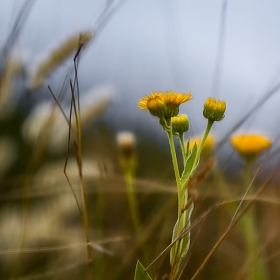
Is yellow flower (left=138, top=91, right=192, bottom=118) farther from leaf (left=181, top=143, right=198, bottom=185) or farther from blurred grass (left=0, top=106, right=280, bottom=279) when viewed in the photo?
blurred grass (left=0, top=106, right=280, bottom=279)

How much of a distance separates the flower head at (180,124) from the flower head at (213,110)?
0.07 feet

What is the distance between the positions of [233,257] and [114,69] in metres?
0.66

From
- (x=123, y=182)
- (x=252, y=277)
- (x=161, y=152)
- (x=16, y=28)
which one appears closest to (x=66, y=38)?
(x=16, y=28)

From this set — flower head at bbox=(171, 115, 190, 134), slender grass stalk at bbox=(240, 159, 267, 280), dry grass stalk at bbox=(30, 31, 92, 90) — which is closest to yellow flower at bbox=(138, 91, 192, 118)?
flower head at bbox=(171, 115, 190, 134)

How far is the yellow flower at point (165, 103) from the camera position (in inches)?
17.1

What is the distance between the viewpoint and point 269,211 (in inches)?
43.7

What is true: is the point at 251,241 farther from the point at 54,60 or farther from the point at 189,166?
the point at 54,60

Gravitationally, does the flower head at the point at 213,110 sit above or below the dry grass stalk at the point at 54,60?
below

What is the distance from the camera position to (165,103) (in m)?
0.44

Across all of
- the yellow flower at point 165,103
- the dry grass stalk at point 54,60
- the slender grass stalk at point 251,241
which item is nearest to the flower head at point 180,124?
the yellow flower at point 165,103

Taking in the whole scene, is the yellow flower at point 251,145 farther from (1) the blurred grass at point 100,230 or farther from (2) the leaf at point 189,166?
(2) the leaf at point 189,166

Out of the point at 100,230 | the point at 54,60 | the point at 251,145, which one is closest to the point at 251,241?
the point at 251,145

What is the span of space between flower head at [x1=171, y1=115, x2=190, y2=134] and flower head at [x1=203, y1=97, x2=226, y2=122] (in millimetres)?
21

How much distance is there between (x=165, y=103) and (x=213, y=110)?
0.05 m
